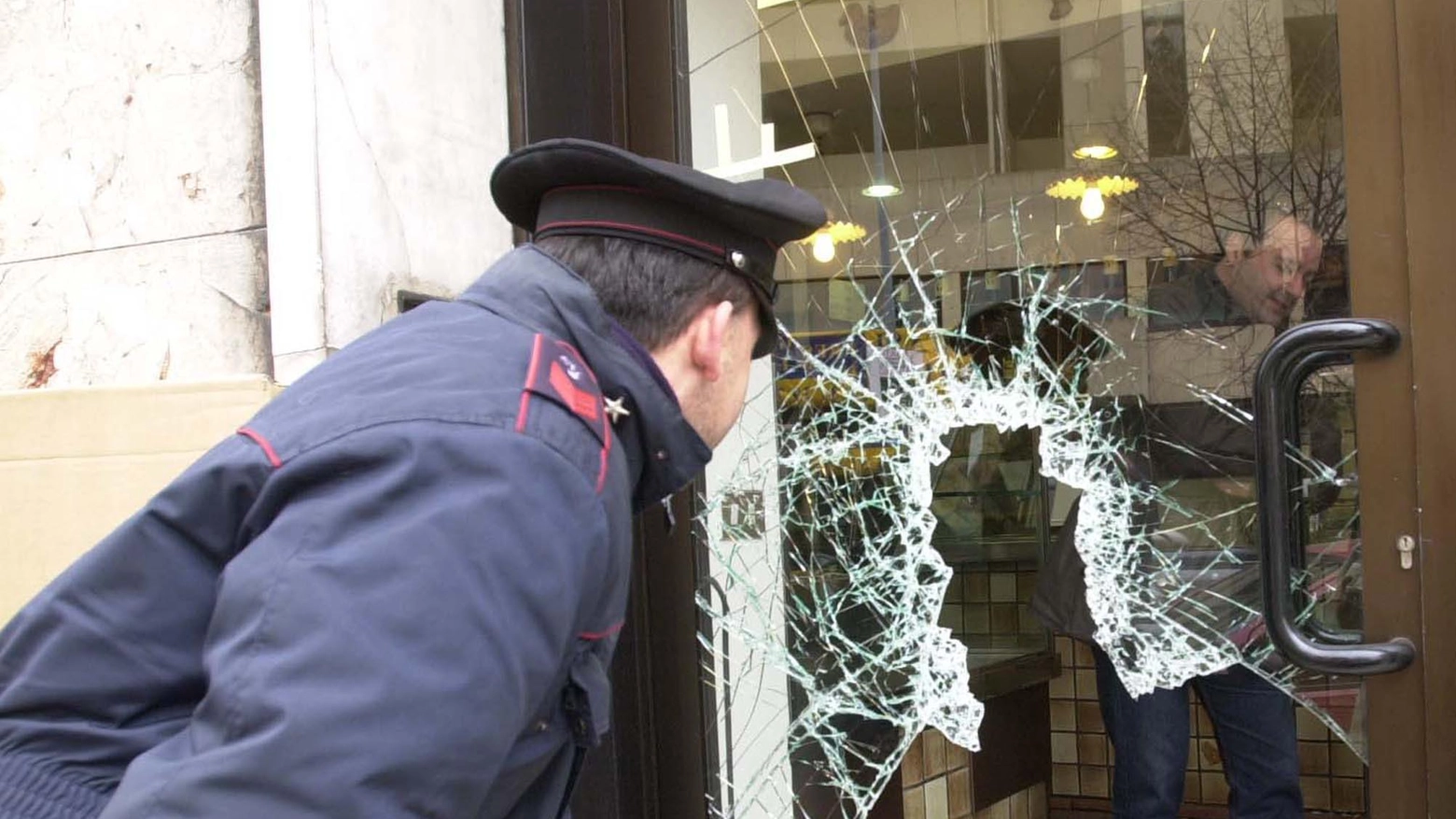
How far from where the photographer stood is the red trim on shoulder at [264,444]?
109 cm

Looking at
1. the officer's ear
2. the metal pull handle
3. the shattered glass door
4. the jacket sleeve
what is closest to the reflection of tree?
the shattered glass door

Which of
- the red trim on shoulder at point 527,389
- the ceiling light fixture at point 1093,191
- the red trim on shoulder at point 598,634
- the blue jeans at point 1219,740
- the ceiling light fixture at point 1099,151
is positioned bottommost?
the blue jeans at point 1219,740

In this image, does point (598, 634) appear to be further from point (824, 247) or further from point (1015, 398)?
point (824, 247)

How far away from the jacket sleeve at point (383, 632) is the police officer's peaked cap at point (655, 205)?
35 cm

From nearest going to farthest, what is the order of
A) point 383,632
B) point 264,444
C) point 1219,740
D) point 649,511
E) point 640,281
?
point 383,632 → point 264,444 → point 640,281 → point 1219,740 → point 649,511

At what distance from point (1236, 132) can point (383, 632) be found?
1556 millimetres

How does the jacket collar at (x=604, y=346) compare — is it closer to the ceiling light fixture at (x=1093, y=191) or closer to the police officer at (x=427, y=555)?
the police officer at (x=427, y=555)

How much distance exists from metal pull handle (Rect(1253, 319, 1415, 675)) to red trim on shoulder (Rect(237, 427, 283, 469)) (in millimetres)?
1400

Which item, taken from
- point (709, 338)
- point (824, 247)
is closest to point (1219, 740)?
point (824, 247)

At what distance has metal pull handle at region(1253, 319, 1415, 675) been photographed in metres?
1.91

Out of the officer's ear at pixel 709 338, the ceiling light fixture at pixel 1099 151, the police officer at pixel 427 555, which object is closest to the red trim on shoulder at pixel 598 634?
the police officer at pixel 427 555

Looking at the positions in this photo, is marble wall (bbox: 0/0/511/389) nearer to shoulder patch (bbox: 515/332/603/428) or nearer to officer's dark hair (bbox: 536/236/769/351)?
officer's dark hair (bbox: 536/236/769/351)

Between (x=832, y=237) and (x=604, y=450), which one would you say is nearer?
(x=604, y=450)

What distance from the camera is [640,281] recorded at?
136cm
